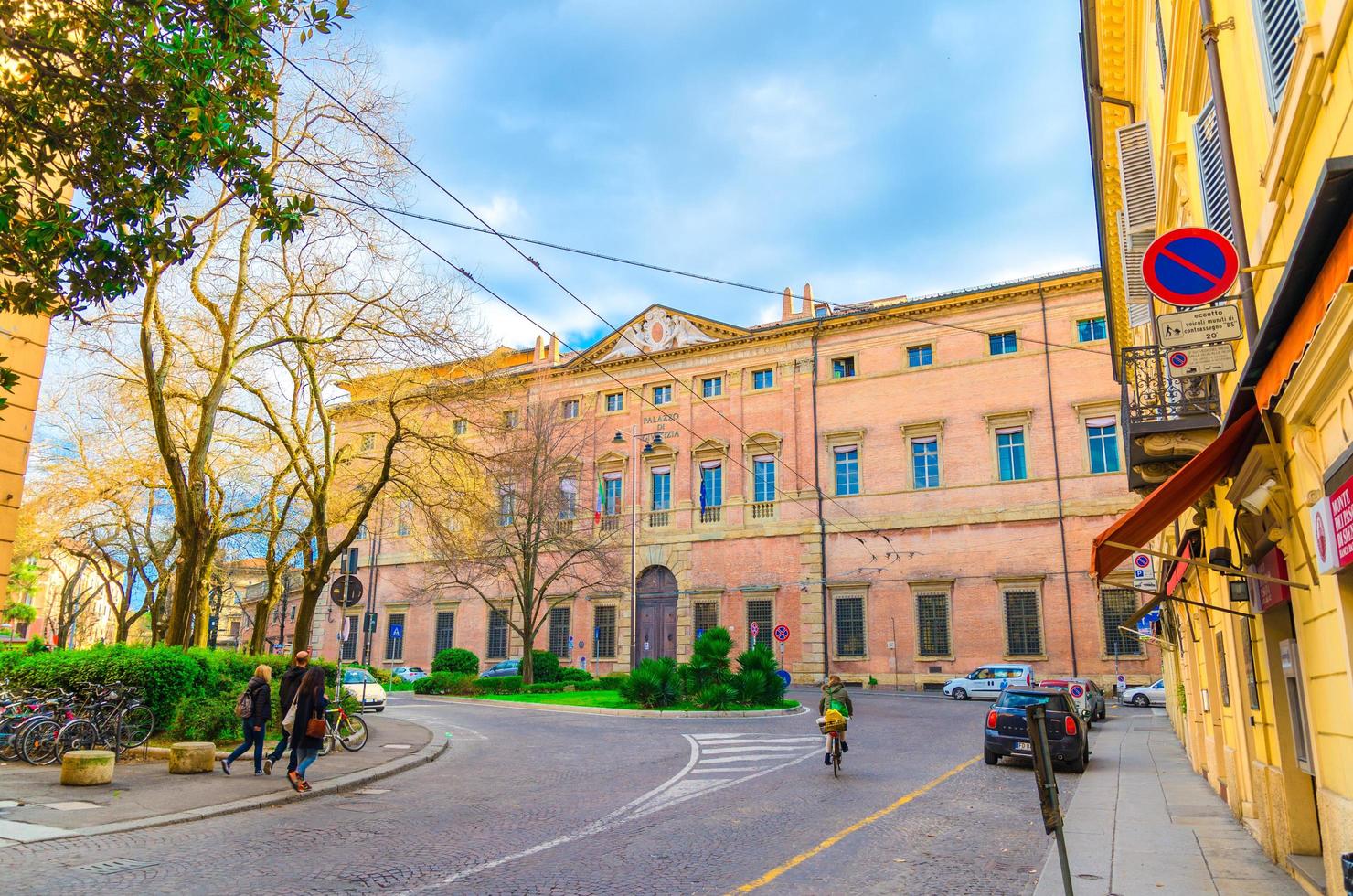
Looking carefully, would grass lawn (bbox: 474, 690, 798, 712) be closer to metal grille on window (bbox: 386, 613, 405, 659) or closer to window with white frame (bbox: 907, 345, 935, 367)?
metal grille on window (bbox: 386, 613, 405, 659)

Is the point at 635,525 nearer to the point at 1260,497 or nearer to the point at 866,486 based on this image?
the point at 866,486

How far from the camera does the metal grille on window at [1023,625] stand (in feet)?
122

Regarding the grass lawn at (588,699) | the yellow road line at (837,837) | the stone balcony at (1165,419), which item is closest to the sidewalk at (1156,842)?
the yellow road line at (837,837)

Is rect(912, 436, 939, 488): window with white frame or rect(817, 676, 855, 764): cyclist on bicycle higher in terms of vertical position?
rect(912, 436, 939, 488): window with white frame

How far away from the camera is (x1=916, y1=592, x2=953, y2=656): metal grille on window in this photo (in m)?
38.9

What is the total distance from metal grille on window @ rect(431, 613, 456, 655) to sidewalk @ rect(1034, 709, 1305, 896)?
40.1 meters

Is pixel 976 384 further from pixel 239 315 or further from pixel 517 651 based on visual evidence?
pixel 239 315

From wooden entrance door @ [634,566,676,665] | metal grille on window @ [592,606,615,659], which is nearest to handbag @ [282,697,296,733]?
wooden entrance door @ [634,566,676,665]

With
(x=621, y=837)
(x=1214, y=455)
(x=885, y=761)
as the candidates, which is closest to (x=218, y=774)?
(x=621, y=837)

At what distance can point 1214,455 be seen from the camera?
277 inches

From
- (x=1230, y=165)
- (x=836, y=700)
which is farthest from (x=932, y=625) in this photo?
(x=1230, y=165)

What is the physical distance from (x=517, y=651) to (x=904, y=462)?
22.1 meters

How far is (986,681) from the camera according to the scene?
34312 millimetres

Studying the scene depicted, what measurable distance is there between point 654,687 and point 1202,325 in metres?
22.6
